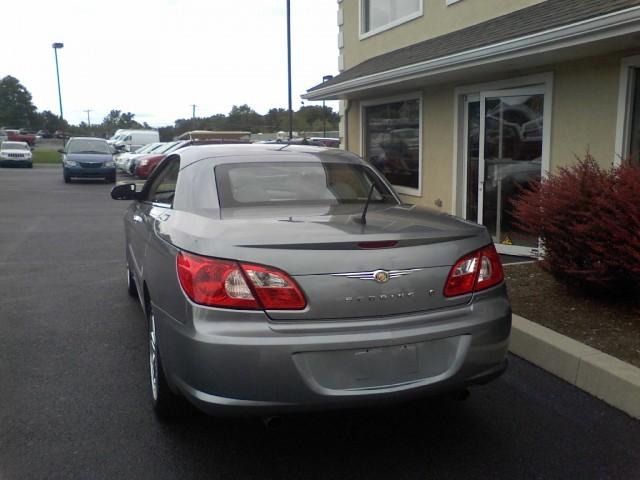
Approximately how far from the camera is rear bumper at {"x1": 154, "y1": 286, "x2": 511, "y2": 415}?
2.74 meters

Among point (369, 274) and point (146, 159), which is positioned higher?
point (369, 274)

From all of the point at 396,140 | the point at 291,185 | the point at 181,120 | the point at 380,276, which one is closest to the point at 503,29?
the point at 396,140

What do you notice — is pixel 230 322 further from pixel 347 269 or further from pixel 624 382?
pixel 624 382

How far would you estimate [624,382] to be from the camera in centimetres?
365

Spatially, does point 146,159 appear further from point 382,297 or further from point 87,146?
point 382,297

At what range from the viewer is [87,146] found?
23.5 m

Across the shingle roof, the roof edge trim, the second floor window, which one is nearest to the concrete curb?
the roof edge trim

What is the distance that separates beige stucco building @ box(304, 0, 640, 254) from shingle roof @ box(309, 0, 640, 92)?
3 cm

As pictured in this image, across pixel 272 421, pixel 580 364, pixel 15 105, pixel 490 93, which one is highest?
pixel 15 105

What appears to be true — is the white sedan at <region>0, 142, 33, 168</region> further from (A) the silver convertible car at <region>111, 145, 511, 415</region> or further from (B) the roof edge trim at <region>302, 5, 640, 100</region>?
(A) the silver convertible car at <region>111, 145, 511, 415</region>

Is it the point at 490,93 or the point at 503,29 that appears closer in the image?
the point at 503,29

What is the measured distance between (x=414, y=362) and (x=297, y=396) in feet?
1.86

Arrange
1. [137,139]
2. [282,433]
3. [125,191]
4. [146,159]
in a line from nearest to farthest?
[282,433], [125,191], [146,159], [137,139]

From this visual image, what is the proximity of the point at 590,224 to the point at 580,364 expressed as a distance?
1.27m
